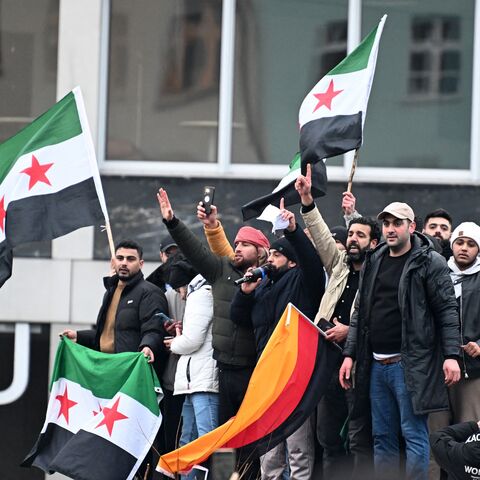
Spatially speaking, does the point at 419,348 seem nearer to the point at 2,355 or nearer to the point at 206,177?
the point at 206,177

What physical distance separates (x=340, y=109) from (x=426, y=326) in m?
2.31

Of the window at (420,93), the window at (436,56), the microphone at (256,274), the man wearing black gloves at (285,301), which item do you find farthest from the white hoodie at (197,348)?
the window at (436,56)

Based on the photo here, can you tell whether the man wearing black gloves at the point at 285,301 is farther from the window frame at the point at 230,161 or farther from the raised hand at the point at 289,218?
the window frame at the point at 230,161

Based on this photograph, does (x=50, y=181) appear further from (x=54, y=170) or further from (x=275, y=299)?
(x=275, y=299)

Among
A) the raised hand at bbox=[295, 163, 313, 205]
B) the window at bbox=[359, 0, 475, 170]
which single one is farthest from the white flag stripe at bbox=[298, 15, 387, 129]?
the window at bbox=[359, 0, 475, 170]

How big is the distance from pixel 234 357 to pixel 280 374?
538 millimetres

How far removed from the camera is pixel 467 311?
10367 mm

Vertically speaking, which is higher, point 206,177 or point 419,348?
point 206,177

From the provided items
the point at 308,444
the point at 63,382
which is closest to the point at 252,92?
the point at 63,382

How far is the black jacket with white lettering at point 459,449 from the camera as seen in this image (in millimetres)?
9016

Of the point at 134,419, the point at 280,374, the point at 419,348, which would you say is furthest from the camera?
the point at 134,419

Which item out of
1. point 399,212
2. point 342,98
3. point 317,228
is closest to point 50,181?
point 342,98

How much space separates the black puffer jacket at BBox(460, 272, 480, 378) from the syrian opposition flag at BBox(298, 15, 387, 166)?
150 centimetres

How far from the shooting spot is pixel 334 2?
48.3ft
